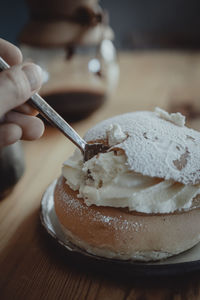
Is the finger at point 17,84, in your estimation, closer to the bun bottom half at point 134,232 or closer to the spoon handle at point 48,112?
the spoon handle at point 48,112

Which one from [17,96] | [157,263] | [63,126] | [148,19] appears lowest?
[148,19]

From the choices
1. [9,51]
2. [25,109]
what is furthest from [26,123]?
[9,51]

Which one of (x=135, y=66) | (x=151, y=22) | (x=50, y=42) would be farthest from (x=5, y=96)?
(x=151, y=22)

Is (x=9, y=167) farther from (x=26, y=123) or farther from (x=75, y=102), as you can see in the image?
(x=75, y=102)

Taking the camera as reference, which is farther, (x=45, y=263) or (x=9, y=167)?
(x=9, y=167)

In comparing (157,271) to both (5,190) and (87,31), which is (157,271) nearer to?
(5,190)

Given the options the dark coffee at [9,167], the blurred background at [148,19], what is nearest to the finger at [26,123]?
the dark coffee at [9,167]
